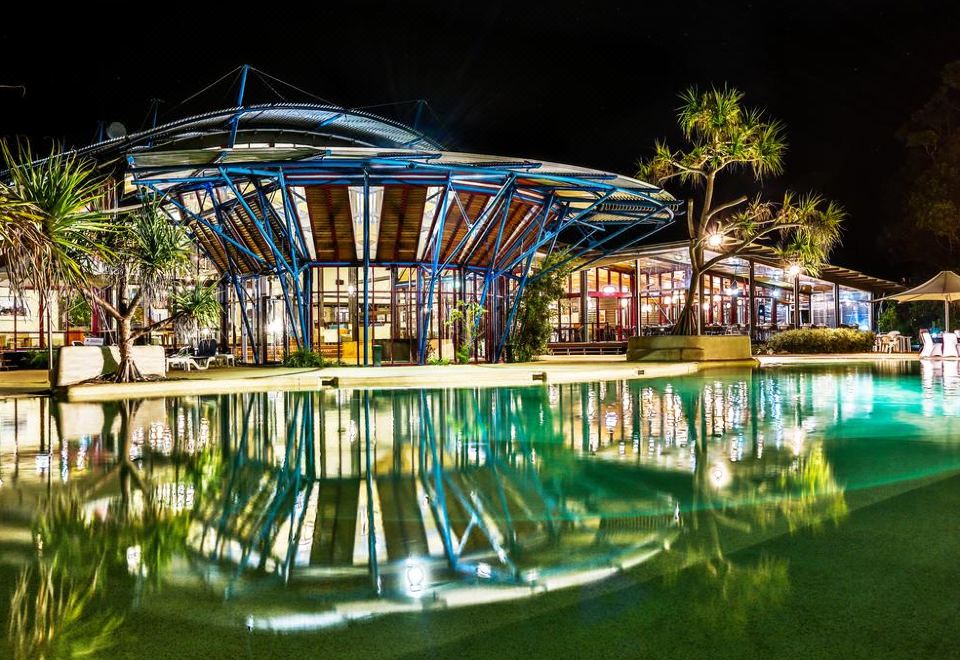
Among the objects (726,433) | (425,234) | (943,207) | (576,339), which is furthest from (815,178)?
(726,433)

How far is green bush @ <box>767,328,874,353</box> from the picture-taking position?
123 feet

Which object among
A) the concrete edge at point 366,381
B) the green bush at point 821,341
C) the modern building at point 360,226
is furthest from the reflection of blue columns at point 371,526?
the green bush at point 821,341

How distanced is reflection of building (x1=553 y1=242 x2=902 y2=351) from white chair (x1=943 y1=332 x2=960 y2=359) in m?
10.9

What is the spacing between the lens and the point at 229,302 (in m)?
30.5

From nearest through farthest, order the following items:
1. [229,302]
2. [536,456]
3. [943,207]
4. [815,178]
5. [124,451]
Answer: [536,456], [124,451], [229,302], [943,207], [815,178]

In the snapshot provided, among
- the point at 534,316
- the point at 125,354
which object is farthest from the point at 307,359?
the point at 534,316

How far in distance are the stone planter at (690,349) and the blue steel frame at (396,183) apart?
3.77 meters

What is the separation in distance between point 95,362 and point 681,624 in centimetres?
1795

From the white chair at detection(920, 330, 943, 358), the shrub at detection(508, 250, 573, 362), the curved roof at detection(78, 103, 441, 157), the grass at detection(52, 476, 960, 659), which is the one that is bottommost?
the grass at detection(52, 476, 960, 659)

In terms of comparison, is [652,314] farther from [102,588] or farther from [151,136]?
[102,588]

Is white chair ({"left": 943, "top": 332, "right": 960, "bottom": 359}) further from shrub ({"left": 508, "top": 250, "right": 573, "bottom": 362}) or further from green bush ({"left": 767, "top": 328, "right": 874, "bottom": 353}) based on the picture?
shrub ({"left": 508, "top": 250, "right": 573, "bottom": 362})

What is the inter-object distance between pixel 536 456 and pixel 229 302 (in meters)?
25.0

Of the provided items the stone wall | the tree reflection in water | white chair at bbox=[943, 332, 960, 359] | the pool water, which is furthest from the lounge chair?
white chair at bbox=[943, 332, 960, 359]

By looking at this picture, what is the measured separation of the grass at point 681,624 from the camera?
10.1 feet
